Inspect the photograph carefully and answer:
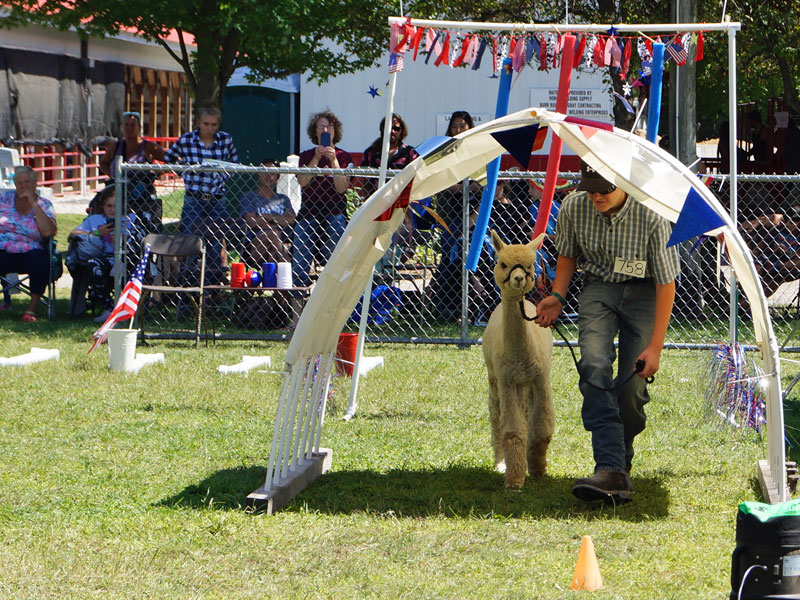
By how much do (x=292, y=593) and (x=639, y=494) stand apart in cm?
238

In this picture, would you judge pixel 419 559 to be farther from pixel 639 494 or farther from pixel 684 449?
pixel 684 449

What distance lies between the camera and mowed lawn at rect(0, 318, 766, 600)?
187 inches

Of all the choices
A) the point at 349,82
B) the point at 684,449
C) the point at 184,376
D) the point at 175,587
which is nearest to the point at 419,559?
the point at 175,587

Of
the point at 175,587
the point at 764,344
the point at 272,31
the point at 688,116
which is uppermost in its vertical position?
the point at 272,31

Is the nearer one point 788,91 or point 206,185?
point 206,185

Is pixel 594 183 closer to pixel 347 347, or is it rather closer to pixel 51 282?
pixel 347 347

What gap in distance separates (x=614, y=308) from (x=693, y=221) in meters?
0.93

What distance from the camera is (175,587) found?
15.1 ft

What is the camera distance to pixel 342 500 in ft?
19.7

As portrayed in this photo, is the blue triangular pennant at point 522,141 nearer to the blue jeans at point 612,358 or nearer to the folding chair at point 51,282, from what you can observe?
the blue jeans at point 612,358

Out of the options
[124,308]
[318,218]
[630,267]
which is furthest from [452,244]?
[630,267]

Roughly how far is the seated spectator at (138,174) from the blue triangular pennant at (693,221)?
7.37 meters

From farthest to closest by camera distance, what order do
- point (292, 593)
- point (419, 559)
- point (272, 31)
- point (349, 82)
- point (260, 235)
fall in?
point (349, 82) → point (272, 31) → point (260, 235) → point (419, 559) → point (292, 593)

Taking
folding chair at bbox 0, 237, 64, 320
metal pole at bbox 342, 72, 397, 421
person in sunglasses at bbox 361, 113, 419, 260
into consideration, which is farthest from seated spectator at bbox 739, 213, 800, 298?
folding chair at bbox 0, 237, 64, 320
